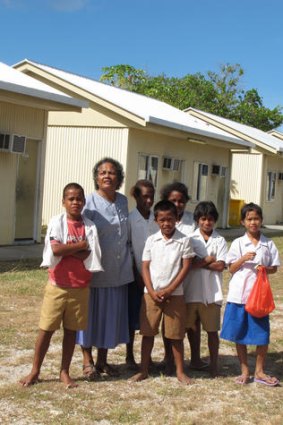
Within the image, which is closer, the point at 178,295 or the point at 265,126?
the point at 178,295

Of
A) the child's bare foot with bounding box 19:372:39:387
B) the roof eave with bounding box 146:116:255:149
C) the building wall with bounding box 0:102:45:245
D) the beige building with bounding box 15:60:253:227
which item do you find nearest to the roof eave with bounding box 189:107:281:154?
the roof eave with bounding box 146:116:255:149

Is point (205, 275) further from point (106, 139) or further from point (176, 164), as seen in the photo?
point (176, 164)

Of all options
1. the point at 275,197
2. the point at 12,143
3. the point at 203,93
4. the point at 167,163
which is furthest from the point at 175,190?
the point at 203,93

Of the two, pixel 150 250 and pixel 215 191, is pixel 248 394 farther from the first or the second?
pixel 215 191

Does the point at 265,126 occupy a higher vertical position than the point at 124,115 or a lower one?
higher

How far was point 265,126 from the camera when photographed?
156ft

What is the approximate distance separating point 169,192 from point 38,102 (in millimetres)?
7423

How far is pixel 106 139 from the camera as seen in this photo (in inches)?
632

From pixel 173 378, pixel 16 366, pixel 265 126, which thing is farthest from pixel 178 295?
pixel 265 126

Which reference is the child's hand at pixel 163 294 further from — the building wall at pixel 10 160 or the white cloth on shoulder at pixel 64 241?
the building wall at pixel 10 160

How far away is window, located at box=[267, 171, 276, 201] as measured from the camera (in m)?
25.5

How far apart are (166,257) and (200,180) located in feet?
49.5

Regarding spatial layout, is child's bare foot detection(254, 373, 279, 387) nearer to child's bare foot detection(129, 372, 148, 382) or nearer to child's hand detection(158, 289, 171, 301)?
child's bare foot detection(129, 372, 148, 382)

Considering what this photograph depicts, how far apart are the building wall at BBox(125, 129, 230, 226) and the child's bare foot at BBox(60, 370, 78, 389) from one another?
35.4 feet
